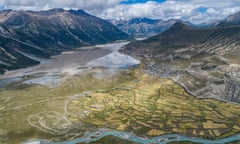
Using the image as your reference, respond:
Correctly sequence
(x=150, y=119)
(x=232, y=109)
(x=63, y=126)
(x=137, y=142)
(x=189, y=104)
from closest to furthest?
(x=137, y=142), (x=63, y=126), (x=150, y=119), (x=232, y=109), (x=189, y=104)

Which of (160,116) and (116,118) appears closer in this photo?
(116,118)

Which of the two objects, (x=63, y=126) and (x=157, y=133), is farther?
(x=63, y=126)

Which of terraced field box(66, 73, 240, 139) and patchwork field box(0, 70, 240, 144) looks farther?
terraced field box(66, 73, 240, 139)

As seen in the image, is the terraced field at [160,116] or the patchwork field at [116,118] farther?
the terraced field at [160,116]

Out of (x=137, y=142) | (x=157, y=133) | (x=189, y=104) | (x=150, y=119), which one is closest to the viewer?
(x=137, y=142)

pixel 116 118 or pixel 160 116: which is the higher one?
pixel 116 118

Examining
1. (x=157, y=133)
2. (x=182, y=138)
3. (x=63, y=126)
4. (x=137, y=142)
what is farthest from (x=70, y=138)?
(x=182, y=138)

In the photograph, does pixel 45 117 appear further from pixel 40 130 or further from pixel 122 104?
pixel 122 104

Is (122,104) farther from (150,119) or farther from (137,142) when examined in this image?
(137,142)

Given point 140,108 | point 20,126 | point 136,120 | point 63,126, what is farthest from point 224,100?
point 20,126
